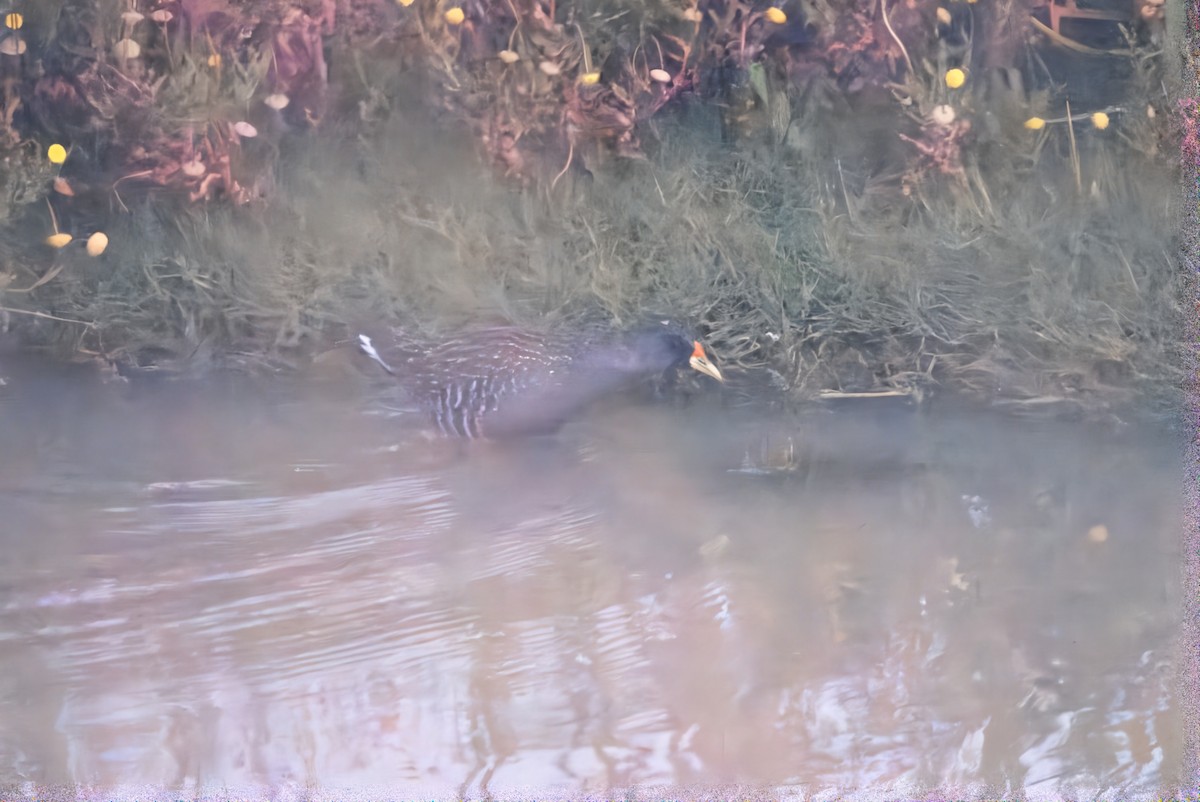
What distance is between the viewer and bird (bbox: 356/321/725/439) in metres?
1.15

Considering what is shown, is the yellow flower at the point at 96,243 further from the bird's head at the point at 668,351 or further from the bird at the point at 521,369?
the bird's head at the point at 668,351

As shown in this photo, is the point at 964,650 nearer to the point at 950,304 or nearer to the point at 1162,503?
the point at 1162,503

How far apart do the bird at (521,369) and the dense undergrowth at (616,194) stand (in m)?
0.03

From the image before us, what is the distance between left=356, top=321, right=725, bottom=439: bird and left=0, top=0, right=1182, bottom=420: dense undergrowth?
0.03 m

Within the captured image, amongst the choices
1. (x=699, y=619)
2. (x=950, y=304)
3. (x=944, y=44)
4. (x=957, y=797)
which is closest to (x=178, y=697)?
(x=699, y=619)

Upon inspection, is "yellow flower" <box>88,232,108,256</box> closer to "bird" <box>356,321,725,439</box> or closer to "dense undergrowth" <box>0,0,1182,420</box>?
"dense undergrowth" <box>0,0,1182,420</box>

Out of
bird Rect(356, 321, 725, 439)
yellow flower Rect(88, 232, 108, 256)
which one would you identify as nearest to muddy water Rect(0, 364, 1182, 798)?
bird Rect(356, 321, 725, 439)

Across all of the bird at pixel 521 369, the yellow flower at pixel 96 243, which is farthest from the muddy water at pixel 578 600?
the yellow flower at pixel 96 243

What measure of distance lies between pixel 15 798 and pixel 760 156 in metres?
1.24

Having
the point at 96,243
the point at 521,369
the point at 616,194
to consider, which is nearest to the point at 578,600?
the point at 521,369

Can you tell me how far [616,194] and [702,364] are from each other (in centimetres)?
24

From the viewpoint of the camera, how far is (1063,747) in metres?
1.15

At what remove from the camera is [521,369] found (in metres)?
1.16

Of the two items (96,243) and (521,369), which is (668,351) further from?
(96,243)
